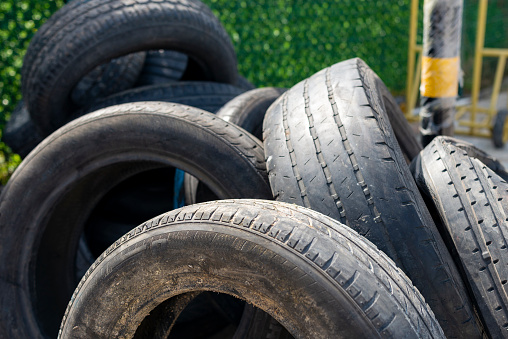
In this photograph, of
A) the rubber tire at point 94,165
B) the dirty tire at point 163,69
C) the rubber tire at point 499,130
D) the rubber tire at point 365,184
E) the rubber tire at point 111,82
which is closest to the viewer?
the rubber tire at point 365,184

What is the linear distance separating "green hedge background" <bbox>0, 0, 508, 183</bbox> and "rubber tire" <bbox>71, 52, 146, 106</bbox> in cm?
132

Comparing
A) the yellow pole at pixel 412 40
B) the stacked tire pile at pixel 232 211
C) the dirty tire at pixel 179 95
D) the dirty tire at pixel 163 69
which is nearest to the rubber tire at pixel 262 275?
the stacked tire pile at pixel 232 211

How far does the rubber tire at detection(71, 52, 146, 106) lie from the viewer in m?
3.12

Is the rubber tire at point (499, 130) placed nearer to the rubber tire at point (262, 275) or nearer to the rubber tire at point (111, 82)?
the rubber tire at point (111, 82)

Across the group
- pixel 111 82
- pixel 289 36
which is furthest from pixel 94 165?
pixel 289 36

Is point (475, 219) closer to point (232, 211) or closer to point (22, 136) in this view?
point (232, 211)

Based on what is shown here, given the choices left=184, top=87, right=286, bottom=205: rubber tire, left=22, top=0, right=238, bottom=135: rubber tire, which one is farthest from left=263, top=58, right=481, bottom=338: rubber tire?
left=22, top=0, right=238, bottom=135: rubber tire

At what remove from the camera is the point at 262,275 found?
1.19m

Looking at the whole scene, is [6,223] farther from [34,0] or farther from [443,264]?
[34,0]

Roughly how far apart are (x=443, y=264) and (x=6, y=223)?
171cm

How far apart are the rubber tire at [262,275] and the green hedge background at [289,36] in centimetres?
328

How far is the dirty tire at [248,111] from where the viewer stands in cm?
244

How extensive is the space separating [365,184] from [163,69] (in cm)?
220

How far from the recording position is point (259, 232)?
4.00ft
